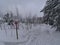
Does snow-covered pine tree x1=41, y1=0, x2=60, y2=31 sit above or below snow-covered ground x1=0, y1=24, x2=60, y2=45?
above

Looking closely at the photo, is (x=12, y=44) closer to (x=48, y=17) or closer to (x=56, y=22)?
(x=56, y=22)

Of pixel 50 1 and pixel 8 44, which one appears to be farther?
pixel 50 1

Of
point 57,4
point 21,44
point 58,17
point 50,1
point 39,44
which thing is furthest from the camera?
point 50,1

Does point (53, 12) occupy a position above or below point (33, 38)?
above

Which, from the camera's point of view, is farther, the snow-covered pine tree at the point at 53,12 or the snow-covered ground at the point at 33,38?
the snow-covered pine tree at the point at 53,12

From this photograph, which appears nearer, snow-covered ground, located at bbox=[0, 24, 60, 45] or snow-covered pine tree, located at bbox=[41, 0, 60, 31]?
snow-covered ground, located at bbox=[0, 24, 60, 45]

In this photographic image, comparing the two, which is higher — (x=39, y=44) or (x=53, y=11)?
(x=53, y=11)

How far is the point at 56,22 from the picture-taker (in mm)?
14391

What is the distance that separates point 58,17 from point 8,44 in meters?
6.04

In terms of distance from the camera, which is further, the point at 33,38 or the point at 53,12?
the point at 53,12

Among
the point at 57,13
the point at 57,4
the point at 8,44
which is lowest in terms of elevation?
the point at 8,44

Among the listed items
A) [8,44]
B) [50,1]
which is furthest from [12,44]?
[50,1]

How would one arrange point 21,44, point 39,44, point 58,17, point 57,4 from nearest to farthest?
point 39,44
point 21,44
point 58,17
point 57,4

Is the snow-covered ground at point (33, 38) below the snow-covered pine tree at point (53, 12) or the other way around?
below
